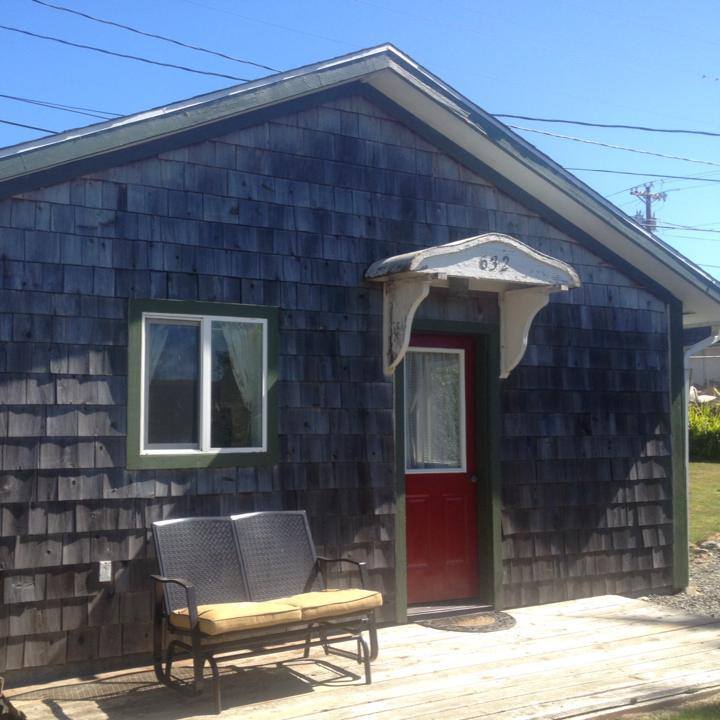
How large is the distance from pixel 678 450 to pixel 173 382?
15.8 feet

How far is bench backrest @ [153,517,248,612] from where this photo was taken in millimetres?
5648

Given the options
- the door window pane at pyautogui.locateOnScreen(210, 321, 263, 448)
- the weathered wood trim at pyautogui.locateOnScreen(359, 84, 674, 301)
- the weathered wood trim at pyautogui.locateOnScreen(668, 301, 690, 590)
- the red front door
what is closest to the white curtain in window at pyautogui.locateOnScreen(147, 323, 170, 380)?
the door window pane at pyautogui.locateOnScreen(210, 321, 263, 448)

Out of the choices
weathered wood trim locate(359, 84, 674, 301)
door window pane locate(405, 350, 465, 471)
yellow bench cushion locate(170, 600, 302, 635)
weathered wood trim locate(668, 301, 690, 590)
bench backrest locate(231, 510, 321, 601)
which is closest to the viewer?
yellow bench cushion locate(170, 600, 302, 635)

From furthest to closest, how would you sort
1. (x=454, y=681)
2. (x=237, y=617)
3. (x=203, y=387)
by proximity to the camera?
(x=203, y=387) → (x=454, y=681) → (x=237, y=617)

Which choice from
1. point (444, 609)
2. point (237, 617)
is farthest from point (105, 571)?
point (444, 609)

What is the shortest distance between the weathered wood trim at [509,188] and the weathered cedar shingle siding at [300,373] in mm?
84

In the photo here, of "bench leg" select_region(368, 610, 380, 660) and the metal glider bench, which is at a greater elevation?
the metal glider bench

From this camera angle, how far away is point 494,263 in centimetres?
689

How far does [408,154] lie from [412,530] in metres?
2.98

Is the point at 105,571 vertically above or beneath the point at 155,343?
beneath

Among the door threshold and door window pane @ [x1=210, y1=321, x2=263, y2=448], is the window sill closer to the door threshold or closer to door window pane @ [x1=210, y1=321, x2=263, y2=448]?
door window pane @ [x1=210, y1=321, x2=263, y2=448]

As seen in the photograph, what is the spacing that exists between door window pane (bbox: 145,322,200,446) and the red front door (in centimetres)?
181

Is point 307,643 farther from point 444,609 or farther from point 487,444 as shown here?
point 487,444

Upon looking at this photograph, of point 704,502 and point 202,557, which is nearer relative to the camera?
point 202,557
